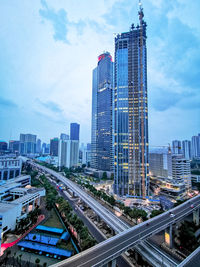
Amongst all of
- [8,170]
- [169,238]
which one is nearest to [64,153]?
[8,170]

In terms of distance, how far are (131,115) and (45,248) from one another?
77376mm

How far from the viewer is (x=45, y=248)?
3784cm

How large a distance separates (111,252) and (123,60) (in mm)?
101520

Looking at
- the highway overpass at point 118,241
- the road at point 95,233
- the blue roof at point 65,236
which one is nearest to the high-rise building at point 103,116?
the road at point 95,233

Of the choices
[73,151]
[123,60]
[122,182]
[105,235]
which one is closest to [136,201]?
[122,182]

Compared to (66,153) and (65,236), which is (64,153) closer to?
(66,153)

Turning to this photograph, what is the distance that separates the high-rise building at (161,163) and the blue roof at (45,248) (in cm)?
8110

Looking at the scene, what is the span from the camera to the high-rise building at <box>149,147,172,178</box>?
308 feet

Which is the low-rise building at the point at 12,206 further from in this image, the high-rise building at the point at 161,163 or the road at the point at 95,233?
the high-rise building at the point at 161,163

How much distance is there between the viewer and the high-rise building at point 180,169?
88688 millimetres

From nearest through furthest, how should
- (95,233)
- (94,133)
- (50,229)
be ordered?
(95,233) < (50,229) < (94,133)

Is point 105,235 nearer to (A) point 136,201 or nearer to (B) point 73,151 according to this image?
(A) point 136,201

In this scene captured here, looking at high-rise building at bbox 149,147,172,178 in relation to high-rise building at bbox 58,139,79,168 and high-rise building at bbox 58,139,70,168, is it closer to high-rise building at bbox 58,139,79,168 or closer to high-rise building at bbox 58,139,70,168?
high-rise building at bbox 58,139,79,168

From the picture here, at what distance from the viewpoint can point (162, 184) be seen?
91.2 m
